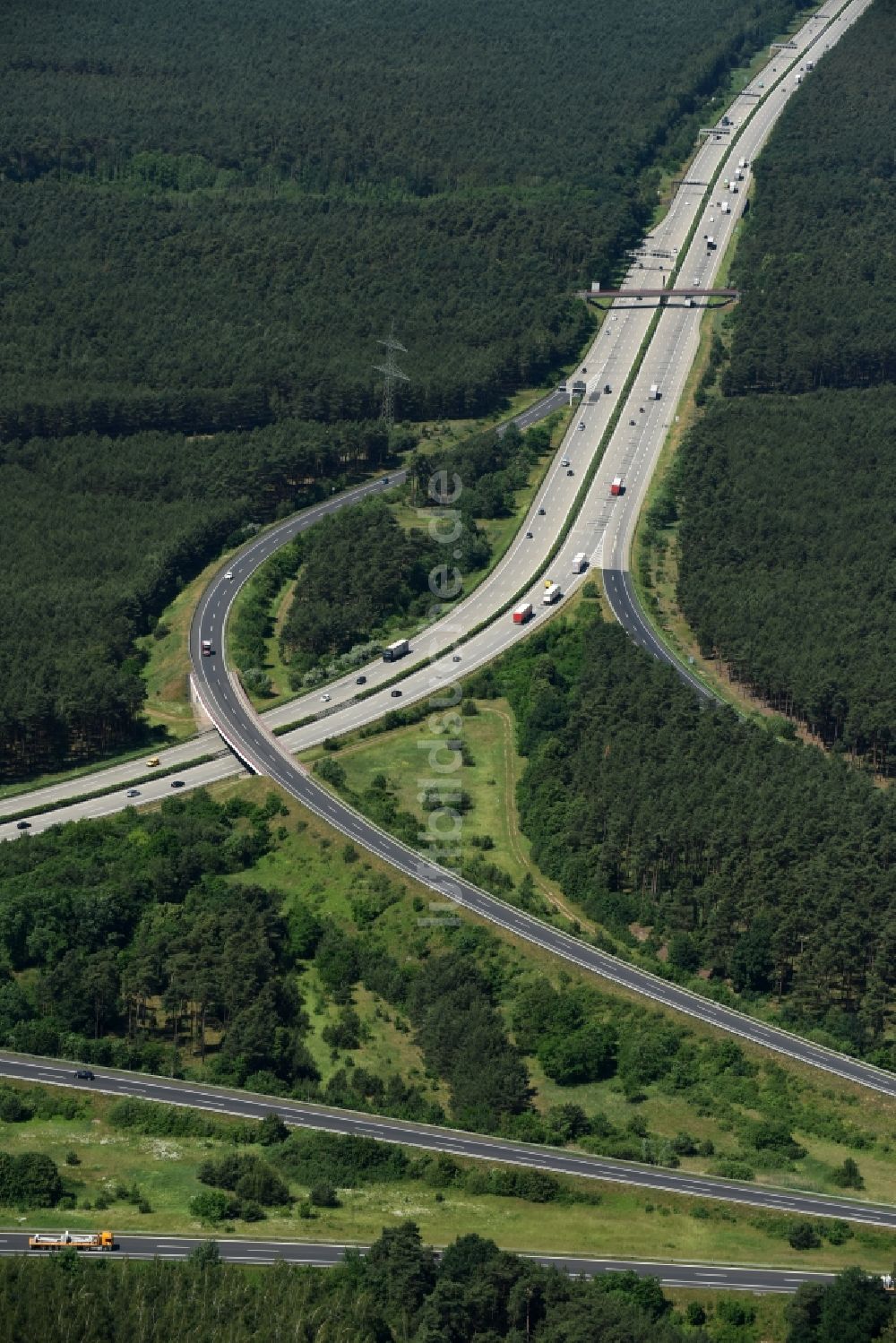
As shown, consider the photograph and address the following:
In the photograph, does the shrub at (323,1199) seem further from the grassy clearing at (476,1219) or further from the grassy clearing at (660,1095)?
the grassy clearing at (660,1095)

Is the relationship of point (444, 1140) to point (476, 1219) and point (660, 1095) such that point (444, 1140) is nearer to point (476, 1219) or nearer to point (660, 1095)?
point (476, 1219)

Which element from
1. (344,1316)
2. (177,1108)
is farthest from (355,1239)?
(177,1108)

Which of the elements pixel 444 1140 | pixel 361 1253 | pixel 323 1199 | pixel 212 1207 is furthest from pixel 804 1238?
pixel 212 1207

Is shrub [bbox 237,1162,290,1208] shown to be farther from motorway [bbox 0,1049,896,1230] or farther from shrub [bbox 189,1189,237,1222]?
motorway [bbox 0,1049,896,1230]

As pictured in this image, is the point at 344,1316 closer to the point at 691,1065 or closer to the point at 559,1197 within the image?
the point at 559,1197

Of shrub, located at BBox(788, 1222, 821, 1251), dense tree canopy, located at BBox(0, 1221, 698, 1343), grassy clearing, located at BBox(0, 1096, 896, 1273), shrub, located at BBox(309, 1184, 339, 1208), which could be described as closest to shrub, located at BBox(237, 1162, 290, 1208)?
grassy clearing, located at BBox(0, 1096, 896, 1273)

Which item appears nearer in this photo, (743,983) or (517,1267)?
(517,1267)

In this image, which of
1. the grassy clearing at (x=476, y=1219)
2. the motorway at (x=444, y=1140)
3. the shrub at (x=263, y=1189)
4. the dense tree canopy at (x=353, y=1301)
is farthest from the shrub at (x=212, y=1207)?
the motorway at (x=444, y=1140)
